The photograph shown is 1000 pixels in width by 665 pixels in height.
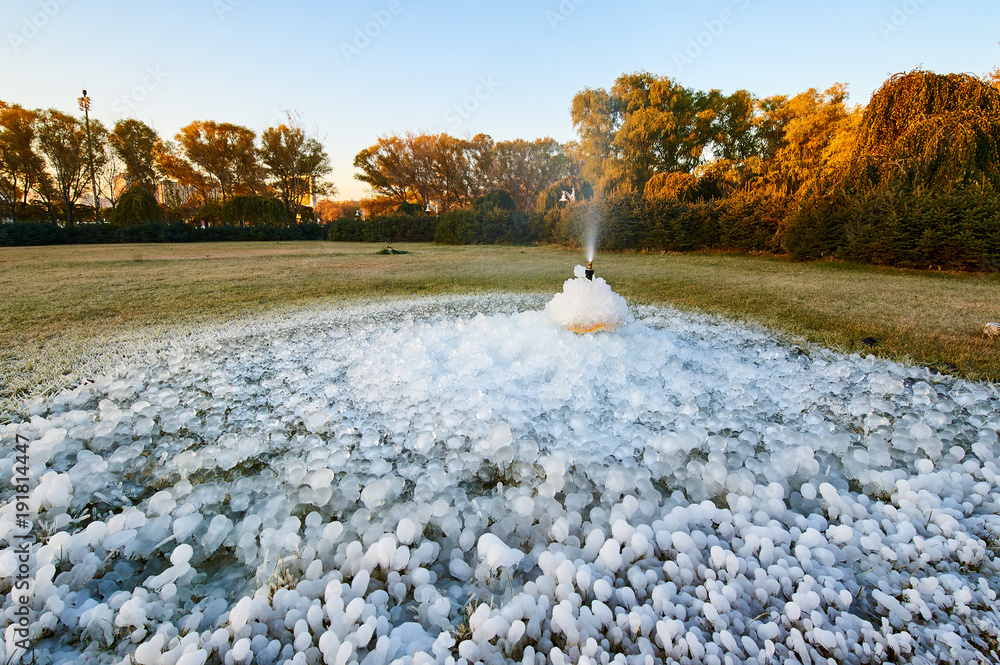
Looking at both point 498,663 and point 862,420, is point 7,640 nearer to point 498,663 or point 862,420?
point 498,663

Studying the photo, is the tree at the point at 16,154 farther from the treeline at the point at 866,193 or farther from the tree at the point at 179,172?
the treeline at the point at 866,193

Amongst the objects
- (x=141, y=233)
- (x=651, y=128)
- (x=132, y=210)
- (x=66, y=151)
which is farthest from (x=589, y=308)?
(x=66, y=151)

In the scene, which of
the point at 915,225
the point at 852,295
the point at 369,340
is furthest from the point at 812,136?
the point at 369,340

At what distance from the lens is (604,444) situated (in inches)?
68.5

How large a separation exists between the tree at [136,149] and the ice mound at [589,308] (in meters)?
31.8

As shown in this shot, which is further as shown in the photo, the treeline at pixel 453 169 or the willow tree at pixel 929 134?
the treeline at pixel 453 169

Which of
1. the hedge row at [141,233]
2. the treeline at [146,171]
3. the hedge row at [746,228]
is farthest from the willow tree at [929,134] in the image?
the treeline at [146,171]

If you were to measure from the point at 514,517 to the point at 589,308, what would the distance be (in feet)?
5.61

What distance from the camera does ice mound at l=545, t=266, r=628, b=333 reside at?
2.79 m

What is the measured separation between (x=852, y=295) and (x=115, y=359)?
6.72 metres

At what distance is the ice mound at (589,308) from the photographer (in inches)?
110

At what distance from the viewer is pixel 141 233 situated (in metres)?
18.5

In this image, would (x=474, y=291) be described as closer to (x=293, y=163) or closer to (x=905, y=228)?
(x=905, y=228)

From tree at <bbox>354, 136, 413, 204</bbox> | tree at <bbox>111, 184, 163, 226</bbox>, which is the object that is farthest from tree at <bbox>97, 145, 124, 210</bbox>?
tree at <bbox>354, 136, 413, 204</bbox>
